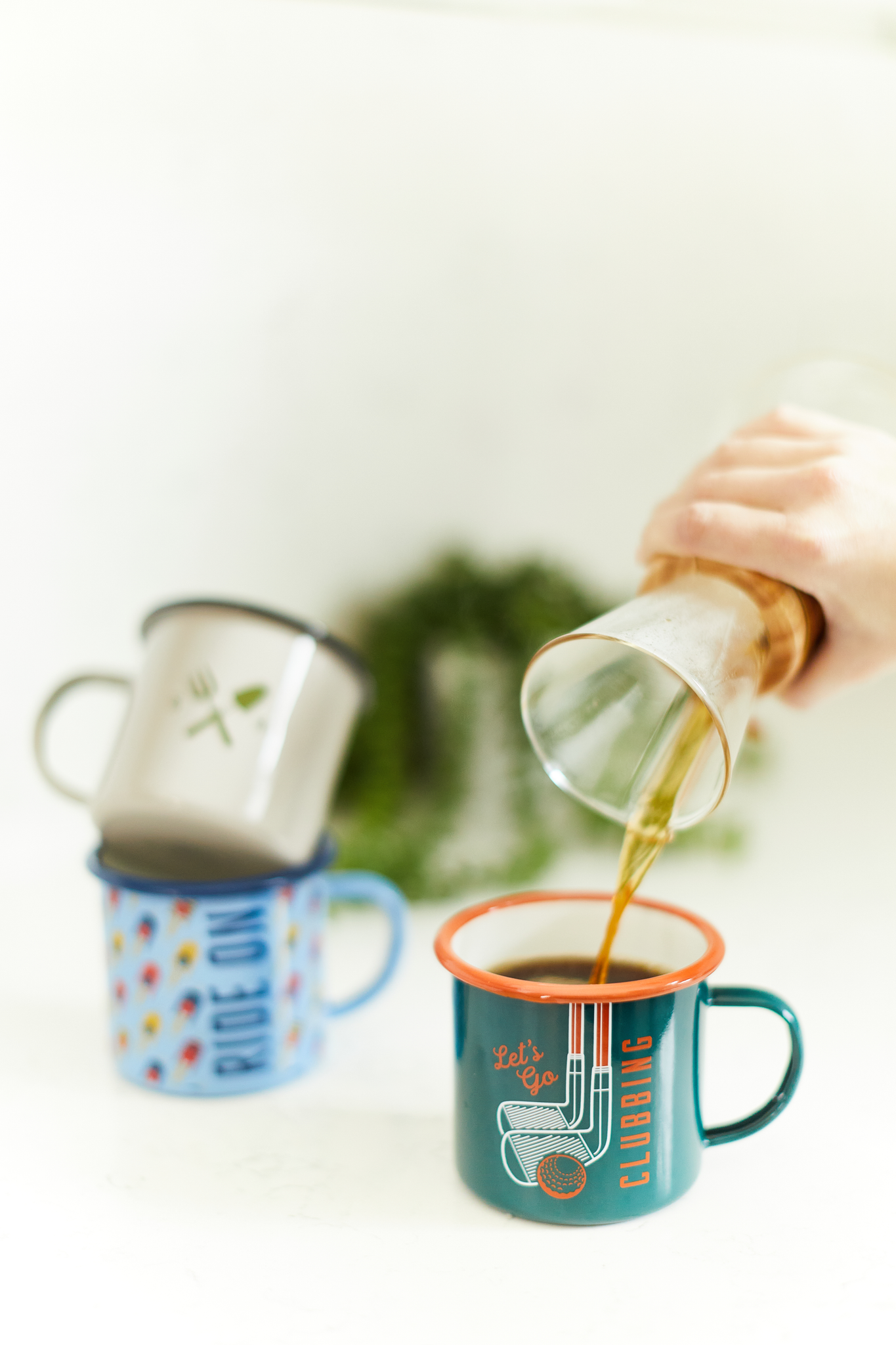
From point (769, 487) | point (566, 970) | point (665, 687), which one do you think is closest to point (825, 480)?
point (769, 487)

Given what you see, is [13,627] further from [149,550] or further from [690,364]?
[690,364]

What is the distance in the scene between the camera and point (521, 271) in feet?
4.32

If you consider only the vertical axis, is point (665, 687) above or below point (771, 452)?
below

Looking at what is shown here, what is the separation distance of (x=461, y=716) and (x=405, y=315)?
0.46 m

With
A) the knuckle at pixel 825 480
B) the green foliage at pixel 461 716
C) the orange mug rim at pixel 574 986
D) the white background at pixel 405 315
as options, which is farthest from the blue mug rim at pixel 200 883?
the green foliage at pixel 461 716

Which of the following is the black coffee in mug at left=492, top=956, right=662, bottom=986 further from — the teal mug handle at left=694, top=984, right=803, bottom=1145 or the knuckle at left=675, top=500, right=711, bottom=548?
the knuckle at left=675, top=500, right=711, bottom=548

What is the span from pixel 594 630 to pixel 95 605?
2.87ft

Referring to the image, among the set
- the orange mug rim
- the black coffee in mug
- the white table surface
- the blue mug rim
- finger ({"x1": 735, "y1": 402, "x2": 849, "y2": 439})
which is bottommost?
the white table surface

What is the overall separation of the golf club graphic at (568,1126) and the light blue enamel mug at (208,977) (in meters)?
0.19

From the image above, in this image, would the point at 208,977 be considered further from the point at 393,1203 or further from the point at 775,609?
the point at 775,609

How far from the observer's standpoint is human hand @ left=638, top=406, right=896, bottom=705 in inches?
22.7

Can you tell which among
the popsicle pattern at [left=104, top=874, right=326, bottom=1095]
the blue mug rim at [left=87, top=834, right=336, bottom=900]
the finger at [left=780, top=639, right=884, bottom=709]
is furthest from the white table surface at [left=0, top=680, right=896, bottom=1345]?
the finger at [left=780, top=639, right=884, bottom=709]

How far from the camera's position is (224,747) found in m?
0.65

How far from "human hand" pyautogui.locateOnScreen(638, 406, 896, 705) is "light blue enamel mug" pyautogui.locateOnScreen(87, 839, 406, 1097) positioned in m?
0.29
